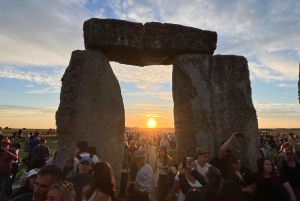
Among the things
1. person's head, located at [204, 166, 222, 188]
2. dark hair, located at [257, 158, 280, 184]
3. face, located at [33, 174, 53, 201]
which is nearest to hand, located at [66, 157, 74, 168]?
face, located at [33, 174, 53, 201]

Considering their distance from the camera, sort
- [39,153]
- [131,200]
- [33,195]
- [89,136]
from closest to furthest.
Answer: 1. [131,200]
2. [33,195]
3. [89,136]
4. [39,153]

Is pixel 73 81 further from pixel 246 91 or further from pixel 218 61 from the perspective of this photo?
pixel 246 91

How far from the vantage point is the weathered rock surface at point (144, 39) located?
7.03 metres

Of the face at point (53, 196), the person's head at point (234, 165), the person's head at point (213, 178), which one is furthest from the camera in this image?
the person's head at point (234, 165)

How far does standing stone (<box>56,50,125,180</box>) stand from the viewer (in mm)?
6492

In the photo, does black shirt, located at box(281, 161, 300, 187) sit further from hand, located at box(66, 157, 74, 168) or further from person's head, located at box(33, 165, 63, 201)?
person's head, located at box(33, 165, 63, 201)

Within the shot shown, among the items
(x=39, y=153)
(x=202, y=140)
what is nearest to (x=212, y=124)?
(x=202, y=140)

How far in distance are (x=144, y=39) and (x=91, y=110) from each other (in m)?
2.32

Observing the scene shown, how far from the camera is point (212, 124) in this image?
270 inches

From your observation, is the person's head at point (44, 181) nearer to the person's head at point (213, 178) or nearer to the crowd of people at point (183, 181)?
the crowd of people at point (183, 181)

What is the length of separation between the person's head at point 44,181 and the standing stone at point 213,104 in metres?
4.32

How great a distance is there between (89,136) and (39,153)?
3.59 meters

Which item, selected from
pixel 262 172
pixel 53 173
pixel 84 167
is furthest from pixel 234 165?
pixel 53 173

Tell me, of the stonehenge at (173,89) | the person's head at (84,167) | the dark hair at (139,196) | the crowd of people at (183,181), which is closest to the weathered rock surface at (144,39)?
the stonehenge at (173,89)
